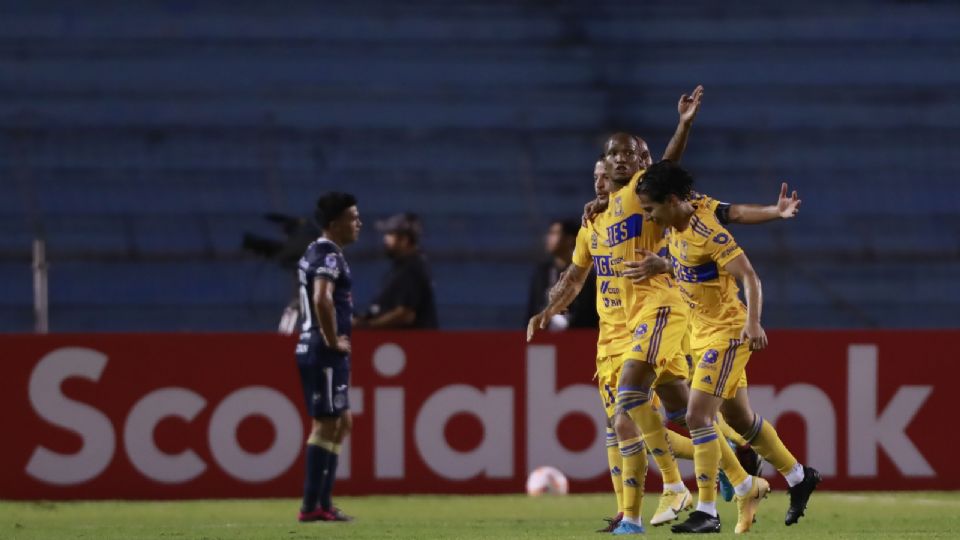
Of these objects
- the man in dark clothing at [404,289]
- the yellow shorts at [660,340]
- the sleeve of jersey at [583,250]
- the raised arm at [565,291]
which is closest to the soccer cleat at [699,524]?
the yellow shorts at [660,340]

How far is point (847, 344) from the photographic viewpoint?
11.2 meters

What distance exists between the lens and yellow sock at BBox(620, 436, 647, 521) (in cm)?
761

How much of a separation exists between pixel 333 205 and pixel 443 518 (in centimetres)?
176

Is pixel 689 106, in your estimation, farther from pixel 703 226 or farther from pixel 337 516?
pixel 337 516

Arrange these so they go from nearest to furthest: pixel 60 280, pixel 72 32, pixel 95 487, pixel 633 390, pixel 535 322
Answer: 1. pixel 633 390
2. pixel 535 322
3. pixel 95 487
4. pixel 60 280
5. pixel 72 32

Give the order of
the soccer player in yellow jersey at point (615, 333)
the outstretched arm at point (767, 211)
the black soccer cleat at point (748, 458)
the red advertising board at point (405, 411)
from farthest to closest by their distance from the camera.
Answer: the red advertising board at point (405, 411) → the black soccer cleat at point (748, 458) → the soccer player in yellow jersey at point (615, 333) → the outstretched arm at point (767, 211)

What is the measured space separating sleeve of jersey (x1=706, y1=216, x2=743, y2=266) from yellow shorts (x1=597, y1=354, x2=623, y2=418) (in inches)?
36.9

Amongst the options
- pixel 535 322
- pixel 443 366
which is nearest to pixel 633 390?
pixel 535 322

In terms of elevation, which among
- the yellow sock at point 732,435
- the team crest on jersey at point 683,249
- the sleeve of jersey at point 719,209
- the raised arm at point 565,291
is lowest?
the yellow sock at point 732,435

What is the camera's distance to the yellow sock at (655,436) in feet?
25.3

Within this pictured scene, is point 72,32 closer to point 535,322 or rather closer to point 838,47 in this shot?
point 838,47

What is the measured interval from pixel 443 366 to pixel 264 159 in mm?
3934

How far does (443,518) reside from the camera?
9.37 metres

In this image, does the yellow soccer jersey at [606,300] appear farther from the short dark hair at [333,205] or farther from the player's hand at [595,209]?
the short dark hair at [333,205]
